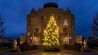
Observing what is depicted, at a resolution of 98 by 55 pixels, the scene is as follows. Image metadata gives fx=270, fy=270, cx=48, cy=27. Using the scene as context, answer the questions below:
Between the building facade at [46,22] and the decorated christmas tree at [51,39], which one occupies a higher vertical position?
the building facade at [46,22]

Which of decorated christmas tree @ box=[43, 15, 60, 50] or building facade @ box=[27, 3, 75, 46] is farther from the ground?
building facade @ box=[27, 3, 75, 46]

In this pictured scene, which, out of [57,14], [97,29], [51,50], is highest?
[57,14]

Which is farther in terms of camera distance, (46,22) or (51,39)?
(46,22)

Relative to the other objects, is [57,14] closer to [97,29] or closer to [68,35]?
[68,35]

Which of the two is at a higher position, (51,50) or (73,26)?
(73,26)

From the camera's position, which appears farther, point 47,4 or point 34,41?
point 47,4

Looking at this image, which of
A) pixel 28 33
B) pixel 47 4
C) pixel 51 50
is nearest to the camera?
pixel 51 50

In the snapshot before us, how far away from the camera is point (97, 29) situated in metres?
74.2

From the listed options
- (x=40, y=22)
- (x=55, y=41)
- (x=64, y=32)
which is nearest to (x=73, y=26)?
(x=64, y=32)

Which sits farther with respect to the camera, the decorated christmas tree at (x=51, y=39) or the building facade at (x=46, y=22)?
the building facade at (x=46, y=22)

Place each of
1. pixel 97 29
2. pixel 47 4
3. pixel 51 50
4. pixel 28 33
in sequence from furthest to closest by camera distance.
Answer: pixel 47 4 < pixel 28 33 < pixel 97 29 < pixel 51 50

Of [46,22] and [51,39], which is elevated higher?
[46,22]

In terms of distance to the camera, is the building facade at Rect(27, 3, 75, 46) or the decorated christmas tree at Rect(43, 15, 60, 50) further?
the building facade at Rect(27, 3, 75, 46)

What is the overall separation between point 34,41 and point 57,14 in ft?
36.3
